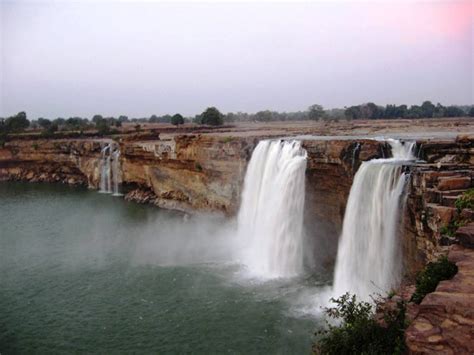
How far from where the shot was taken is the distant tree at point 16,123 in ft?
186

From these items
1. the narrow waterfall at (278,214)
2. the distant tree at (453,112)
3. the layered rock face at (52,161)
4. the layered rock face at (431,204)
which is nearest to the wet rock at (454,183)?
the layered rock face at (431,204)

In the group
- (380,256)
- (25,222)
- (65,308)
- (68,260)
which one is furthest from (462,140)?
(25,222)

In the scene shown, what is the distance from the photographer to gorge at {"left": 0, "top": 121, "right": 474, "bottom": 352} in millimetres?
13375

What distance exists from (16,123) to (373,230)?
2262 inches

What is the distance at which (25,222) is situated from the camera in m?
28.9

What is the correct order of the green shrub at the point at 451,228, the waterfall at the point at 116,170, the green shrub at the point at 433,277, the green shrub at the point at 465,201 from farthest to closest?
1. the waterfall at the point at 116,170
2. the green shrub at the point at 465,201
3. the green shrub at the point at 451,228
4. the green shrub at the point at 433,277

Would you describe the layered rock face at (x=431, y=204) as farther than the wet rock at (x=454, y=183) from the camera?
No

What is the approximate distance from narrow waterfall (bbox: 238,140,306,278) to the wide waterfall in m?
19.8

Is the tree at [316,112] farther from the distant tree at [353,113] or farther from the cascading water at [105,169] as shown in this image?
the cascading water at [105,169]

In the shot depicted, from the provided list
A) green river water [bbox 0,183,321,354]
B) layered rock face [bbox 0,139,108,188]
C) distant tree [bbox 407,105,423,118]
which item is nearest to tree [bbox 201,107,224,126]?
layered rock face [bbox 0,139,108,188]

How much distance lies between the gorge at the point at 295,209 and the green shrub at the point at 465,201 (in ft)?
0.85

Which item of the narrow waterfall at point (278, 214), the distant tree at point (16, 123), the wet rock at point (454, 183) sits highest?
the distant tree at point (16, 123)

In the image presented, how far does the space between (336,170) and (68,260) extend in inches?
537

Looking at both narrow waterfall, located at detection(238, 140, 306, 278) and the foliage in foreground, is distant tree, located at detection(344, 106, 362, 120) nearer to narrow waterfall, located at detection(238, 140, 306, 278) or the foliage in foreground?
narrow waterfall, located at detection(238, 140, 306, 278)
